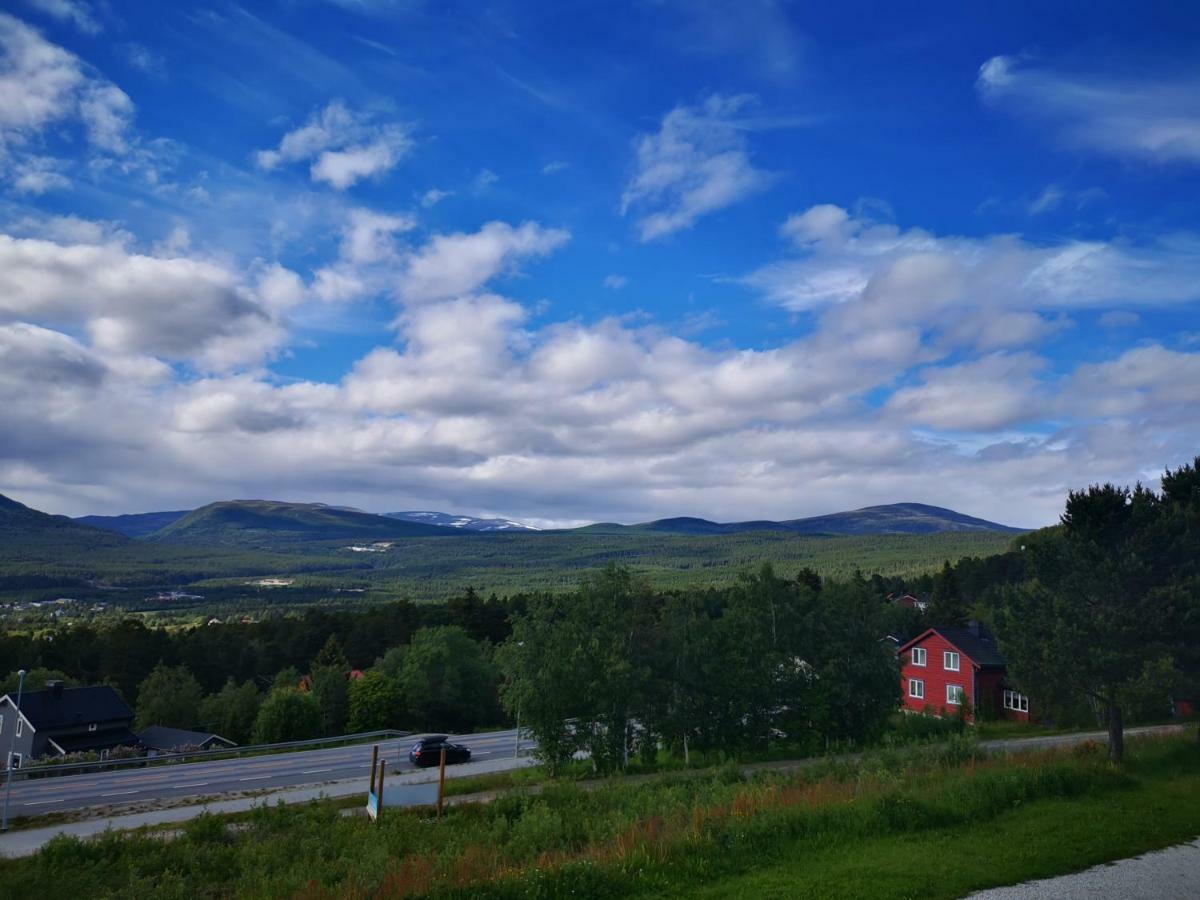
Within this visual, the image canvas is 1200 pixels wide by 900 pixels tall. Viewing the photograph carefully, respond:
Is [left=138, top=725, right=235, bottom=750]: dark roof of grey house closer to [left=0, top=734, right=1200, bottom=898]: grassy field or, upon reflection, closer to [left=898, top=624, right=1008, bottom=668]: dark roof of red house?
[left=0, top=734, right=1200, bottom=898]: grassy field

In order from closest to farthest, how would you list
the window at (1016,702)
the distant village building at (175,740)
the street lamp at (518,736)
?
the street lamp at (518,736) < the window at (1016,702) < the distant village building at (175,740)

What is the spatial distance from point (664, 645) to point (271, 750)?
25.8 metres

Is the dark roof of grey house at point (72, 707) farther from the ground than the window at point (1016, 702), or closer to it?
closer to it

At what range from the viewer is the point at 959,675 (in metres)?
52.0

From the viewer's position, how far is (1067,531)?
24.2 m

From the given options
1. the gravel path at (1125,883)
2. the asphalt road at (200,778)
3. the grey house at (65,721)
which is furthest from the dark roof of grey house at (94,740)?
the gravel path at (1125,883)

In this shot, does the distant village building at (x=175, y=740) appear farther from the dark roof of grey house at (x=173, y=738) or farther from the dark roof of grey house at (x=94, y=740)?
the dark roof of grey house at (x=94, y=740)

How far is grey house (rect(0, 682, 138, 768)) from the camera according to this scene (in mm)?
52844

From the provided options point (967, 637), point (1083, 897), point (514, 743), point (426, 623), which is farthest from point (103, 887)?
point (426, 623)

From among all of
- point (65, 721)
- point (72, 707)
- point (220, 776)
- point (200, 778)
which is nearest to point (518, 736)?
point (220, 776)

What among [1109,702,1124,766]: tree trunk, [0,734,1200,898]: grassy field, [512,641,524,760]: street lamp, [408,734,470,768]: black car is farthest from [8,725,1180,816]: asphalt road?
[0,734,1200,898]: grassy field

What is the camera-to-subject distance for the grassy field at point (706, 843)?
11172 millimetres

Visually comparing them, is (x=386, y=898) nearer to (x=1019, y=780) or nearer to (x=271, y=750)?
(x=1019, y=780)

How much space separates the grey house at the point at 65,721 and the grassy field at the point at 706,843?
147ft
